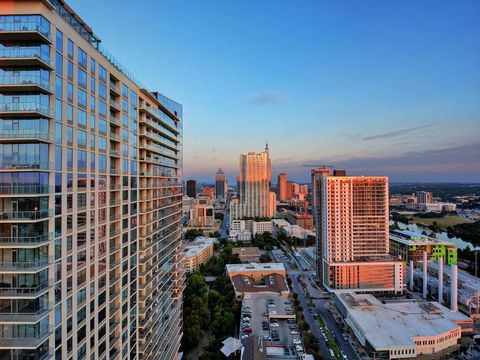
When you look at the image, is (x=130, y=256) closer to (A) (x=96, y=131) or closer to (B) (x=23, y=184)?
(A) (x=96, y=131)

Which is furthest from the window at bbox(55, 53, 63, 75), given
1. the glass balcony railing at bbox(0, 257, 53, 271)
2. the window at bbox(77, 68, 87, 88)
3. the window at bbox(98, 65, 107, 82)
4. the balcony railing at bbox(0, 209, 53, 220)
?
the glass balcony railing at bbox(0, 257, 53, 271)

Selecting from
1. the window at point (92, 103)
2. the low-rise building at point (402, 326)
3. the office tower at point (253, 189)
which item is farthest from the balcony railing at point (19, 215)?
the office tower at point (253, 189)

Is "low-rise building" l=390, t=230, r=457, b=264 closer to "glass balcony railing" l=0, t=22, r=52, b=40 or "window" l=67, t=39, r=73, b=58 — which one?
"window" l=67, t=39, r=73, b=58

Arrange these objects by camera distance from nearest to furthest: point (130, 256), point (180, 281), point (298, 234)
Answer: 1. point (130, 256)
2. point (180, 281)
3. point (298, 234)

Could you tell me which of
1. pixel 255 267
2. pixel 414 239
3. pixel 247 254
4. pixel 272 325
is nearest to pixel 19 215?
pixel 272 325

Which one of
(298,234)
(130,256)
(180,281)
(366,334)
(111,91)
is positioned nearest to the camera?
(111,91)

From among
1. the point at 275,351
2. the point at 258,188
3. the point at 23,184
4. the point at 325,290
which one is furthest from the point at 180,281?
the point at 258,188

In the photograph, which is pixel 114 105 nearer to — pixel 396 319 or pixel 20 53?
pixel 20 53
